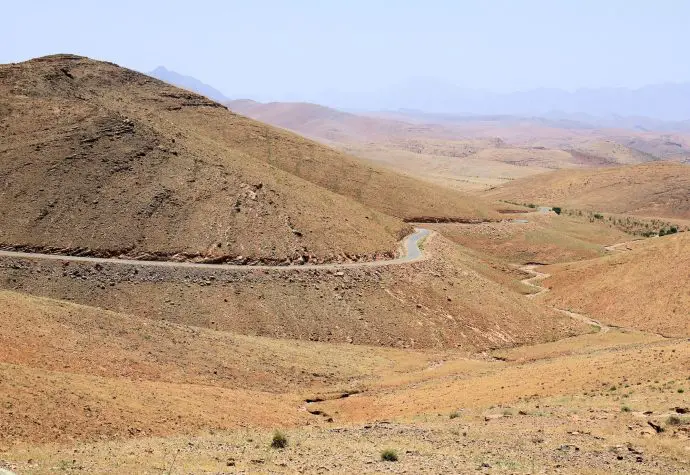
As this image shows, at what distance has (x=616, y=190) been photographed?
463 ft

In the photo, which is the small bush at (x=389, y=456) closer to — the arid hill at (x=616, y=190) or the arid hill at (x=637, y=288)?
the arid hill at (x=637, y=288)

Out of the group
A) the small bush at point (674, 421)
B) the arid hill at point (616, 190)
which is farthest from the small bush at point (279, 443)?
the arid hill at point (616, 190)

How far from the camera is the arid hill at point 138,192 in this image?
50.1m

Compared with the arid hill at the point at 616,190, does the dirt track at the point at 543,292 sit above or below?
below

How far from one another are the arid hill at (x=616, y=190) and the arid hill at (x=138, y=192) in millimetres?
77860

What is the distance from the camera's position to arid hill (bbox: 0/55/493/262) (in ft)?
164

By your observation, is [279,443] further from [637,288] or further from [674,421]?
[637,288]

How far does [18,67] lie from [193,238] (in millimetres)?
33714

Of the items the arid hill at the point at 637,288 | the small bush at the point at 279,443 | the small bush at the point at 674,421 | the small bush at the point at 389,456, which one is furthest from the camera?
the arid hill at the point at 637,288

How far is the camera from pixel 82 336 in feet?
103

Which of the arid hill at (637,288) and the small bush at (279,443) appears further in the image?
the arid hill at (637,288)

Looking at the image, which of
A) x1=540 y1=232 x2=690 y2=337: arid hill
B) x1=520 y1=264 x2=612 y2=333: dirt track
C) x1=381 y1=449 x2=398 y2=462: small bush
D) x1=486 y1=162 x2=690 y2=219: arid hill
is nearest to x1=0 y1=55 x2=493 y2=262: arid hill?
x1=520 y1=264 x2=612 y2=333: dirt track

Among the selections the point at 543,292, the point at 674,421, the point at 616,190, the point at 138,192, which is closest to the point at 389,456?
the point at 674,421

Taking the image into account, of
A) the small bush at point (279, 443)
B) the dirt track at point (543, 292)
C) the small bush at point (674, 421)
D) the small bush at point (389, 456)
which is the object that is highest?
the small bush at point (674, 421)
